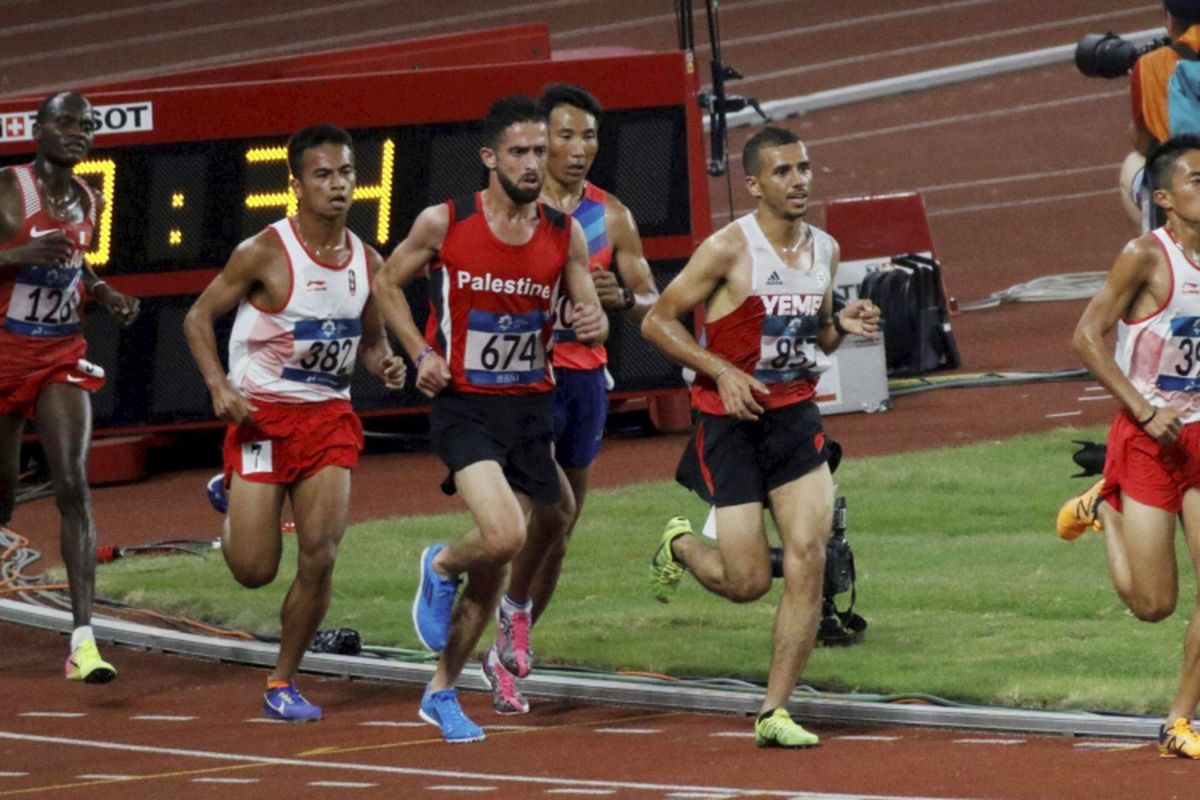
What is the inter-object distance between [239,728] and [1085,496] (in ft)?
10.8

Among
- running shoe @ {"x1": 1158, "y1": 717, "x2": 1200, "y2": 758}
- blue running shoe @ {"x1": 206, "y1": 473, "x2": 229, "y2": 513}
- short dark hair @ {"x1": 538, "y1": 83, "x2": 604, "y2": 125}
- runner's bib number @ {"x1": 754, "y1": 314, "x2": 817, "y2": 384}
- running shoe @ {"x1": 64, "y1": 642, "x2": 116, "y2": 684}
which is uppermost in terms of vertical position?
short dark hair @ {"x1": 538, "y1": 83, "x2": 604, "y2": 125}

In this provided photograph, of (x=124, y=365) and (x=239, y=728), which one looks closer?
(x=239, y=728)

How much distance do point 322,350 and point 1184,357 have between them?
10.5ft

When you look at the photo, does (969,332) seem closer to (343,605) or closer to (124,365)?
(124,365)

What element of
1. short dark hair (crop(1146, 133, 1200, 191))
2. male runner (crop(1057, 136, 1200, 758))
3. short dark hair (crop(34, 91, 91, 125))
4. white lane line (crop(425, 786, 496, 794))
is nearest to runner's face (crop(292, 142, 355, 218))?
short dark hair (crop(34, 91, 91, 125))

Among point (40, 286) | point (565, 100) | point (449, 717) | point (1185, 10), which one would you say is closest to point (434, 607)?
point (449, 717)

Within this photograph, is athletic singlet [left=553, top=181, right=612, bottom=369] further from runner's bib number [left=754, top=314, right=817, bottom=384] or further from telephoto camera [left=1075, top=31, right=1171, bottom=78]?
telephoto camera [left=1075, top=31, right=1171, bottom=78]

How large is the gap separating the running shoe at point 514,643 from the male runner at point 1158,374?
2.41 metres

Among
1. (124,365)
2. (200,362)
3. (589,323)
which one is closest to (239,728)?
(200,362)

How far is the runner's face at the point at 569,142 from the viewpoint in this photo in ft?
33.8

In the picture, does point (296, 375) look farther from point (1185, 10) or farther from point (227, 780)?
point (1185, 10)

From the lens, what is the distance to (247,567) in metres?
9.97

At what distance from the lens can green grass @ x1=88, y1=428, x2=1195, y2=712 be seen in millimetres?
10125

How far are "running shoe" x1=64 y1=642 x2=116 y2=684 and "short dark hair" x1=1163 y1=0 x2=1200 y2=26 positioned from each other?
17.9 ft
